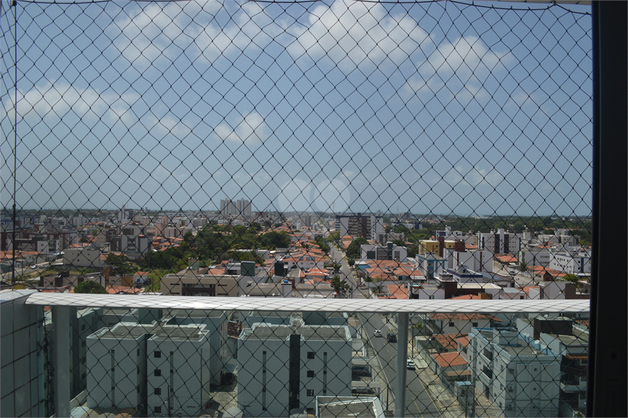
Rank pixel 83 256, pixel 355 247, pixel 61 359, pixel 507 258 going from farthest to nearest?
pixel 507 258, pixel 355 247, pixel 83 256, pixel 61 359

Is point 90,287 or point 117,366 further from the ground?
point 90,287

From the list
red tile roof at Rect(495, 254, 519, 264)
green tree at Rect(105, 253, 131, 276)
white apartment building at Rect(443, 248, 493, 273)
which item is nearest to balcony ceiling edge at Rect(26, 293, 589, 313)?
green tree at Rect(105, 253, 131, 276)

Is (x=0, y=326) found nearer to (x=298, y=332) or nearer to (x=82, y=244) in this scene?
(x=82, y=244)

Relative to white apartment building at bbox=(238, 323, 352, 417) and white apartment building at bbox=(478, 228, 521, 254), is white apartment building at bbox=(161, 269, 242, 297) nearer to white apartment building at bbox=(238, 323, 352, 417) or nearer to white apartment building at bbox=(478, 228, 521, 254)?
white apartment building at bbox=(238, 323, 352, 417)

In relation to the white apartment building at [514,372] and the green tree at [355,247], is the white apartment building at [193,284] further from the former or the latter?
the white apartment building at [514,372]

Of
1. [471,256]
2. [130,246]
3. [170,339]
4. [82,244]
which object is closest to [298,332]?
[170,339]

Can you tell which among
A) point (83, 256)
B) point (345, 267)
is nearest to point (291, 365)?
point (345, 267)

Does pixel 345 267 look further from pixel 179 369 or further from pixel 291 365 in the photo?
pixel 179 369

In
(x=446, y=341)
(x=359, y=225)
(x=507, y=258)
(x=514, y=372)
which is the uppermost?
(x=359, y=225)
